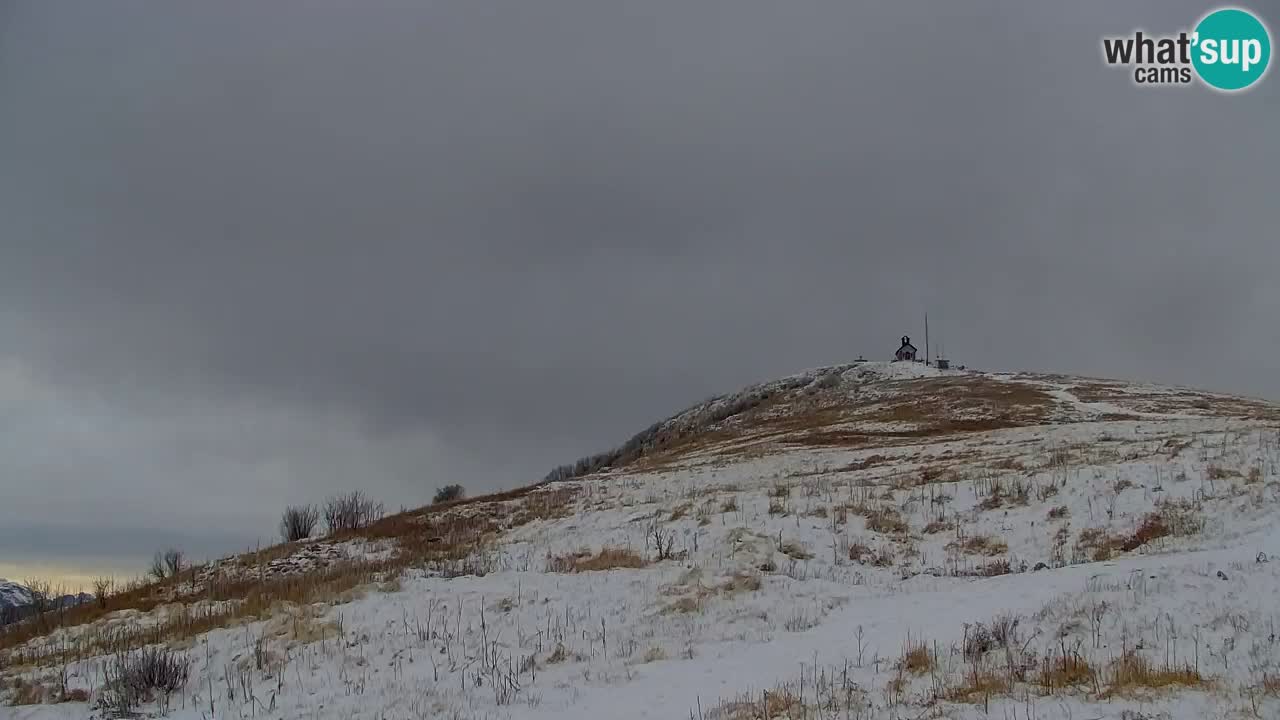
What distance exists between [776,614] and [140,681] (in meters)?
8.48

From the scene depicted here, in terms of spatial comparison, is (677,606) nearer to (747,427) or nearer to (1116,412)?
(1116,412)

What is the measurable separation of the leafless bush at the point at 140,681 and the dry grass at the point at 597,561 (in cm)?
685

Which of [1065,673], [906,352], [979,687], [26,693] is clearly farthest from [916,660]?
[906,352]

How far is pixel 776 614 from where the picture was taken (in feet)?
38.7

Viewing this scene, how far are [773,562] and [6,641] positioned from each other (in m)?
14.4

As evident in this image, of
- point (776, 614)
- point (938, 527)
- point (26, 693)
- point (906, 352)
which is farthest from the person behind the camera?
point (906, 352)

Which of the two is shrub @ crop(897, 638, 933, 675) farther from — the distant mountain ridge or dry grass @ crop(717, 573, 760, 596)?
the distant mountain ridge

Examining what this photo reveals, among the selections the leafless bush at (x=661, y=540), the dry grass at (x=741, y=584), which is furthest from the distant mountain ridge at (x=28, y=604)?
the dry grass at (x=741, y=584)

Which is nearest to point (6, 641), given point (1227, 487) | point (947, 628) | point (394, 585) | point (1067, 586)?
point (394, 585)

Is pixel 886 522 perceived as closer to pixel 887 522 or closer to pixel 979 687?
pixel 887 522

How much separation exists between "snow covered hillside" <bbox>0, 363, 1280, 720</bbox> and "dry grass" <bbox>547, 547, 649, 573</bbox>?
11cm

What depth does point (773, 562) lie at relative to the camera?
1490cm

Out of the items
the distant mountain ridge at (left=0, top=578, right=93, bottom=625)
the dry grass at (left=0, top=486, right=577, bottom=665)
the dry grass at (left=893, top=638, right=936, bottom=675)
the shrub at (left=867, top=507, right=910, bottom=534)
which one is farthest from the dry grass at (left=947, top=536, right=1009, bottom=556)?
the distant mountain ridge at (left=0, top=578, right=93, bottom=625)

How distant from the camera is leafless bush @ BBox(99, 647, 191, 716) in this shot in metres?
9.14
